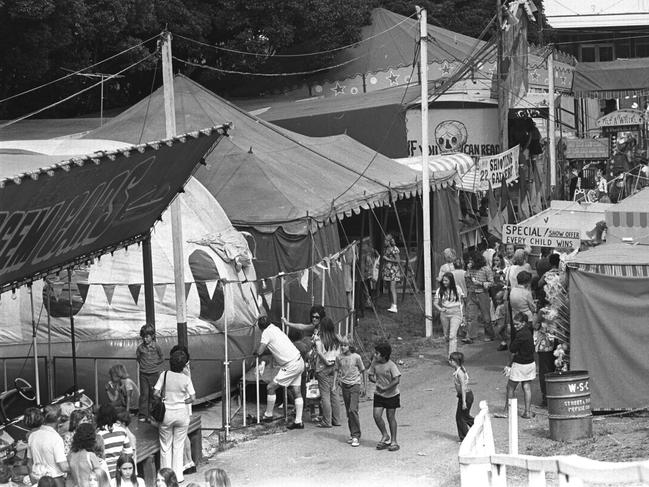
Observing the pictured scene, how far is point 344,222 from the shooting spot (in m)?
26.9

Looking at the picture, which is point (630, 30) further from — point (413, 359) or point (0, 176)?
point (0, 176)

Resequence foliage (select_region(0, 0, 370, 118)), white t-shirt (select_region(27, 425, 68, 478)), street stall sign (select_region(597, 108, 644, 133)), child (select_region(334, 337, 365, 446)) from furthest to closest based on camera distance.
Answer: street stall sign (select_region(597, 108, 644, 133)) → foliage (select_region(0, 0, 370, 118)) → child (select_region(334, 337, 365, 446)) → white t-shirt (select_region(27, 425, 68, 478))

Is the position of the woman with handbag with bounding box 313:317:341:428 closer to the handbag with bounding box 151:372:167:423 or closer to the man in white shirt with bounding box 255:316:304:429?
the man in white shirt with bounding box 255:316:304:429

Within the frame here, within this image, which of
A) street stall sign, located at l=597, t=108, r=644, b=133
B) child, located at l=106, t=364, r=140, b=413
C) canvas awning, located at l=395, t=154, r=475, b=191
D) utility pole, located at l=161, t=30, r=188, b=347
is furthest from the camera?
street stall sign, located at l=597, t=108, r=644, b=133

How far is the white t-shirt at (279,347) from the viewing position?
1569 cm

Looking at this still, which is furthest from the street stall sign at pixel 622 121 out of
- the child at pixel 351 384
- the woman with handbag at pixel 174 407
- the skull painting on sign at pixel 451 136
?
the woman with handbag at pixel 174 407

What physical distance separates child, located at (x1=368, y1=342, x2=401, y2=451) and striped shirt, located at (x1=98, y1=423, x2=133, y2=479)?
354cm

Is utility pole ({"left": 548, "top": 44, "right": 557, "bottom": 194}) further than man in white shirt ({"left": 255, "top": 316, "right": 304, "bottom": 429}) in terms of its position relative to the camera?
Yes

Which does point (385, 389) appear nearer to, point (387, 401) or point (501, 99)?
point (387, 401)

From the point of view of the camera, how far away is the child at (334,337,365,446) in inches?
580

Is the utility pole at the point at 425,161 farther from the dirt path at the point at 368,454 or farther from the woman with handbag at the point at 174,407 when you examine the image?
the woman with handbag at the point at 174,407

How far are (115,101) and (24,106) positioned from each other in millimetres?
4445

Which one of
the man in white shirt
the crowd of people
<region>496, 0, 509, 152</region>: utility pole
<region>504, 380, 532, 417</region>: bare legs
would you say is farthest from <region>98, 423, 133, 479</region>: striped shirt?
<region>496, 0, 509, 152</region>: utility pole

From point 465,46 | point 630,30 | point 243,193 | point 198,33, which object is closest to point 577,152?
point 465,46
